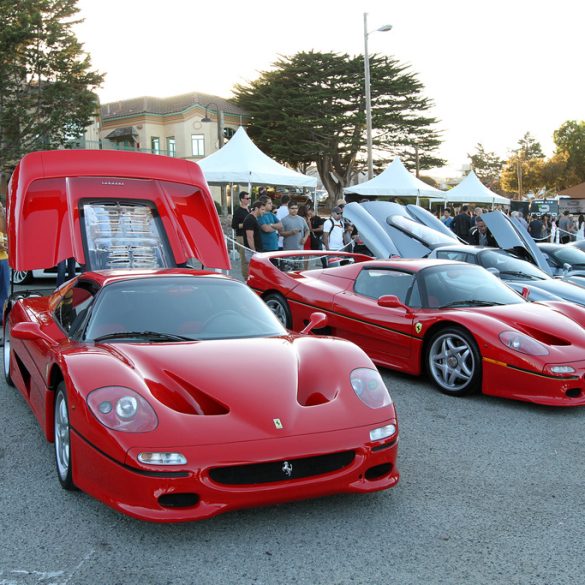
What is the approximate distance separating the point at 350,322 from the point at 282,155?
39725mm

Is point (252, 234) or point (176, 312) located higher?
point (252, 234)

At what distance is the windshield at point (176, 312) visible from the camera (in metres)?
4.09

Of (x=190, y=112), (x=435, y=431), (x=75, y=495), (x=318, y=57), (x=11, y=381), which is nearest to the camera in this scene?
(x=75, y=495)

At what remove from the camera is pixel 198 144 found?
172 feet

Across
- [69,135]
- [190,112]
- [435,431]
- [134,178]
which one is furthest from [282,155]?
[435,431]

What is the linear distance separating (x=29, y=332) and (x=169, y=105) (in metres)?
53.3

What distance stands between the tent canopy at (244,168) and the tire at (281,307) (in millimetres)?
9165

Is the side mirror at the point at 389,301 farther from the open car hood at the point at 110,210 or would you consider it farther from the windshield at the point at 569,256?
the windshield at the point at 569,256

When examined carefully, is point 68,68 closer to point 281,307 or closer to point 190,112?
point 281,307

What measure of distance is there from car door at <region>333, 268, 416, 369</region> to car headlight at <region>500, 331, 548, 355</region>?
93cm

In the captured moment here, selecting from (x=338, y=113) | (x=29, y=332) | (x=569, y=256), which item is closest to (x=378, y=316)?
(x=29, y=332)

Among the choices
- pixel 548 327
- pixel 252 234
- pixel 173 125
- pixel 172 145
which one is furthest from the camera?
pixel 172 145

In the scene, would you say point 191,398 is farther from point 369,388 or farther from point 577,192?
point 577,192

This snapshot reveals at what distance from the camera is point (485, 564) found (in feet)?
9.45
